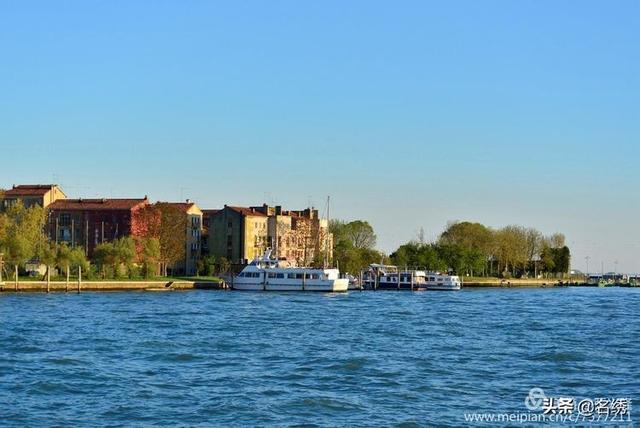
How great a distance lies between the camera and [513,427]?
26578 millimetres

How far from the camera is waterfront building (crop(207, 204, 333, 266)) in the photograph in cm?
13862

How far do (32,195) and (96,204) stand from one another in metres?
7.40

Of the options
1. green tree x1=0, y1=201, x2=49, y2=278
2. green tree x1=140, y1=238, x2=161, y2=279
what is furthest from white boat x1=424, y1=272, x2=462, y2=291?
green tree x1=0, y1=201, x2=49, y2=278

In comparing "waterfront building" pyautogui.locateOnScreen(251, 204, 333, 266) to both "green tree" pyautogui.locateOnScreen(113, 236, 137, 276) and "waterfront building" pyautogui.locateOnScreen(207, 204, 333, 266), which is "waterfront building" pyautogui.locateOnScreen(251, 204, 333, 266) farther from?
"green tree" pyautogui.locateOnScreen(113, 236, 137, 276)

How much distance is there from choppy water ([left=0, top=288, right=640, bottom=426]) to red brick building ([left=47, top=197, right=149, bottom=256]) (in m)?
56.5

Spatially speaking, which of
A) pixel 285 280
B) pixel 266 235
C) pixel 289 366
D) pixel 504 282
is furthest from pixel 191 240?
pixel 289 366

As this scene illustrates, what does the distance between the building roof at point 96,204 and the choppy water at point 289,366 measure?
58456 mm

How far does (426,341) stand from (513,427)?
72.6 ft

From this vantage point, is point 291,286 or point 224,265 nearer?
point 291,286

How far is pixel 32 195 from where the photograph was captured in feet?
417

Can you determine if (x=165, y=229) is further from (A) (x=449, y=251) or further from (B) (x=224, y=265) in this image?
(A) (x=449, y=251)

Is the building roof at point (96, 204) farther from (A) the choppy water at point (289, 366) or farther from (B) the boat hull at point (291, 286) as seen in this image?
(A) the choppy water at point (289, 366)

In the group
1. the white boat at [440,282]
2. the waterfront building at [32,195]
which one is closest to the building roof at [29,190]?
the waterfront building at [32,195]

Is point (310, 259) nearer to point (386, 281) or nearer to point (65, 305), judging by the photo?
point (386, 281)
